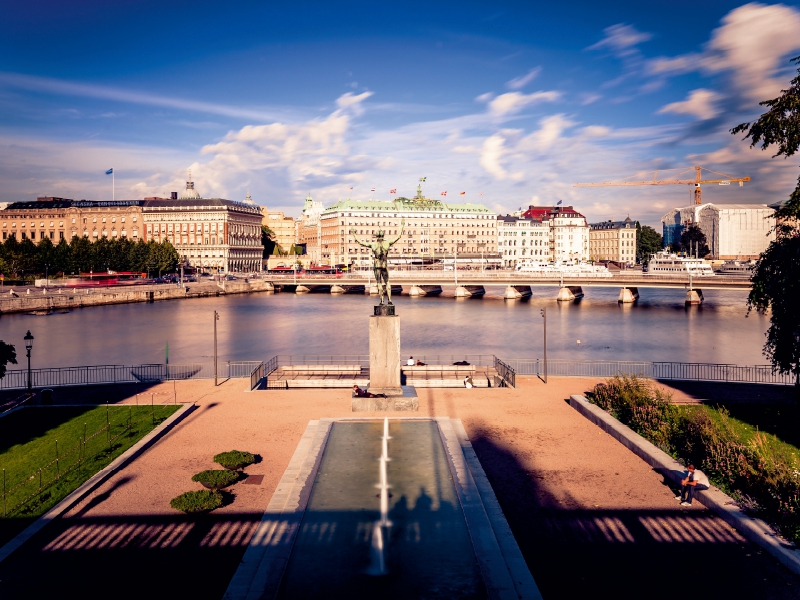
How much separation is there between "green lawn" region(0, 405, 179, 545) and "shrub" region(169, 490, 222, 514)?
323 cm

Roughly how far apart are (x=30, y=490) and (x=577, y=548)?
1386 centimetres

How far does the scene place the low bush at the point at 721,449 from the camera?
14688 millimetres

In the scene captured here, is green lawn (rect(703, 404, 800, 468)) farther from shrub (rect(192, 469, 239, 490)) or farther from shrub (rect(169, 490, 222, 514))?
shrub (rect(169, 490, 222, 514))

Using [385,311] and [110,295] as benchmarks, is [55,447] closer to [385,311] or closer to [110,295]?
[385,311]

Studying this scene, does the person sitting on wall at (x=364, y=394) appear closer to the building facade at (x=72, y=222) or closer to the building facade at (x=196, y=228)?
the building facade at (x=196, y=228)

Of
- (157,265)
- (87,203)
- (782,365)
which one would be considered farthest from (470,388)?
(87,203)

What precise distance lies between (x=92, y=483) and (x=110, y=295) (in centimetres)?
9143

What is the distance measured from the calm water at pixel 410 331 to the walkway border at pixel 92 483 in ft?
94.4

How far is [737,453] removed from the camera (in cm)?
1770

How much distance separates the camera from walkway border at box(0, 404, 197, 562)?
13758 mm

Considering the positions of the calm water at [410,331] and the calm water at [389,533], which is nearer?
the calm water at [389,533]

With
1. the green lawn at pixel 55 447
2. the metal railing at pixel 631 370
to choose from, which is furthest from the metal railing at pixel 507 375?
the green lawn at pixel 55 447

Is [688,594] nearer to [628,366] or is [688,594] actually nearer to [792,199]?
[792,199]

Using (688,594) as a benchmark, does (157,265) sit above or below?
above
